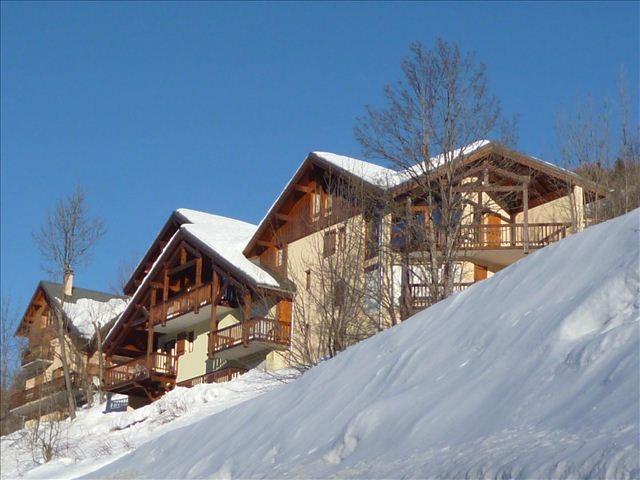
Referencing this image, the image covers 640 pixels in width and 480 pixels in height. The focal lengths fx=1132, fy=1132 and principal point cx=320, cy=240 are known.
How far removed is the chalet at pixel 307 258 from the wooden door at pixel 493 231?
0.04 m

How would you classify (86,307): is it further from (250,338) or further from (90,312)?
(250,338)

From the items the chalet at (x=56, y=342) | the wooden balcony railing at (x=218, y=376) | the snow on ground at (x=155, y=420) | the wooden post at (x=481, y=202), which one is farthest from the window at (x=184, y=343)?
the wooden post at (x=481, y=202)

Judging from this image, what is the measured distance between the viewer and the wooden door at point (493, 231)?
3344cm

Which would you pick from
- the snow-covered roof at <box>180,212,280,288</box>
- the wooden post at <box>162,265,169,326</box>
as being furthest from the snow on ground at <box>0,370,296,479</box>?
the wooden post at <box>162,265,169,326</box>

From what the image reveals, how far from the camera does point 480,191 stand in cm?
3198

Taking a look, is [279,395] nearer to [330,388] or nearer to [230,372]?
[330,388]

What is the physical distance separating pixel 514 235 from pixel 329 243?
5.68 meters

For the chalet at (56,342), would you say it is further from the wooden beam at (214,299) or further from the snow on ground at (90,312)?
the wooden beam at (214,299)

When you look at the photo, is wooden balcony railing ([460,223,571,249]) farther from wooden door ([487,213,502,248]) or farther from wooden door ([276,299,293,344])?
wooden door ([276,299,293,344])

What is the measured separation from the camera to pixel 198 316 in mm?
42750

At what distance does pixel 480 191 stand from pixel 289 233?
10562 millimetres

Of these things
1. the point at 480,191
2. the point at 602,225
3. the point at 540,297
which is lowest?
the point at 540,297

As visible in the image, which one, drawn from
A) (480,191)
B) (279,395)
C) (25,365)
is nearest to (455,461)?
(279,395)

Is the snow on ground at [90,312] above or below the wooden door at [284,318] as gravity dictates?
above
